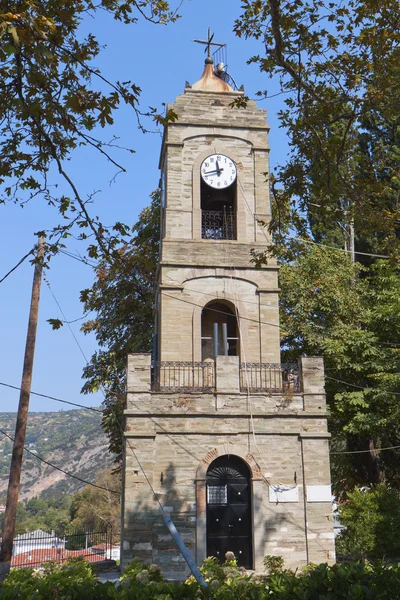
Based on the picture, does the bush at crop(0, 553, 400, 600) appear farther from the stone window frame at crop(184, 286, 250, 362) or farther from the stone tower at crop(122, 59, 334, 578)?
the stone window frame at crop(184, 286, 250, 362)

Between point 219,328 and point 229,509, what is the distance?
222 inches

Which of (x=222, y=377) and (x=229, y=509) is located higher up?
(x=222, y=377)

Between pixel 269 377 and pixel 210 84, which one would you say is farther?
pixel 210 84

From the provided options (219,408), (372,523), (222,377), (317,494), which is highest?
(222,377)

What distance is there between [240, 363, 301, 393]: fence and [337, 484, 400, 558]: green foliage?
426cm

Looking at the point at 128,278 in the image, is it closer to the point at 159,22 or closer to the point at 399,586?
the point at 159,22

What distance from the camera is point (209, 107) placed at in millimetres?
22219

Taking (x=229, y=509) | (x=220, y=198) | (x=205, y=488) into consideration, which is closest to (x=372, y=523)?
(x=229, y=509)

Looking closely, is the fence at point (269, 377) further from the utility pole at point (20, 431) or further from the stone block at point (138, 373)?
the utility pole at point (20, 431)

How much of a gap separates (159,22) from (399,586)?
27.3 feet

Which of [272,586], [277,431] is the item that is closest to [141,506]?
[277,431]

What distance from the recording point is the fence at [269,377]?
19.1m

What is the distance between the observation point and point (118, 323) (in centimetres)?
2788

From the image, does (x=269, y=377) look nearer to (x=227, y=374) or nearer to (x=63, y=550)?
(x=227, y=374)
